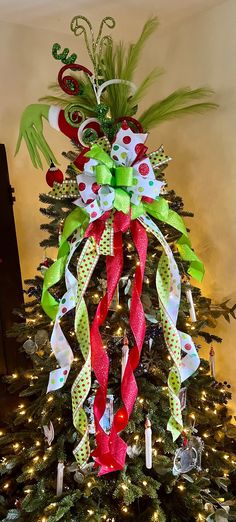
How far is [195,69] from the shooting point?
1864 millimetres

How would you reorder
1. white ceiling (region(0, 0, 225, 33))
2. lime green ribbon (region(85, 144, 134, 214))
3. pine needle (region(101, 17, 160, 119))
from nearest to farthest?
lime green ribbon (region(85, 144, 134, 214)) < pine needle (region(101, 17, 160, 119)) < white ceiling (region(0, 0, 225, 33))

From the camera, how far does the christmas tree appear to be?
1282mm

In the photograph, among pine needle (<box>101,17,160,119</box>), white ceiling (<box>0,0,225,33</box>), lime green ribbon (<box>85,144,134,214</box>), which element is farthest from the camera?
white ceiling (<box>0,0,225,33</box>)

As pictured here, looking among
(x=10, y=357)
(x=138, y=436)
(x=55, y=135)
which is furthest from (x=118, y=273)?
(x=55, y=135)

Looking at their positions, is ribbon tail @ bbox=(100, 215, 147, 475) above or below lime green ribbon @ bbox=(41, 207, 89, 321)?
below

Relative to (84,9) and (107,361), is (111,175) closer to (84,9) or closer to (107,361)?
(107,361)

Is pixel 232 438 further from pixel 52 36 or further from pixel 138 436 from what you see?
pixel 52 36

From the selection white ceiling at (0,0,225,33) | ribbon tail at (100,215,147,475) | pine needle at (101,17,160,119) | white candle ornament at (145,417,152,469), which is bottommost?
white candle ornament at (145,417,152,469)

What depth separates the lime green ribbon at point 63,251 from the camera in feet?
4.33

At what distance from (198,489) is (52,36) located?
68.4 inches

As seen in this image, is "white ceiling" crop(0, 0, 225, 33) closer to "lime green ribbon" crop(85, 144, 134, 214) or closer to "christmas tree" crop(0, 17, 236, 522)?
"christmas tree" crop(0, 17, 236, 522)

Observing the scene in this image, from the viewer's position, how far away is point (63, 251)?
1.35m

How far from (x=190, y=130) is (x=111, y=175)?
2.61 ft

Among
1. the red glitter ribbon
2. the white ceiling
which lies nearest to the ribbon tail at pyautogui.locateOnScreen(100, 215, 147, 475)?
the red glitter ribbon
